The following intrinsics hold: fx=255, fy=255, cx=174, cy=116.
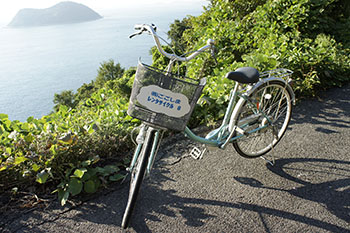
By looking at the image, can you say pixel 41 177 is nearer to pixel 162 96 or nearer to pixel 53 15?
pixel 162 96

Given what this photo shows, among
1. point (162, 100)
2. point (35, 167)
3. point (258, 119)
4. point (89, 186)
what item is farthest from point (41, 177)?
point (258, 119)

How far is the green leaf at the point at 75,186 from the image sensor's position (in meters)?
2.21

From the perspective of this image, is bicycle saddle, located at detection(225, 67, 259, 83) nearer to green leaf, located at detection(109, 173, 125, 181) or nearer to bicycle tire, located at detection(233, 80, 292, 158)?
bicycle tire, located at detection(233, 80, 292, 158)

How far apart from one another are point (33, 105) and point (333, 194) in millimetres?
14387

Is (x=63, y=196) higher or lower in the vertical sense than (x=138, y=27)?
lower

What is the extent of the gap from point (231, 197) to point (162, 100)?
1.21 meters

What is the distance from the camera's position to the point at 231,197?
2252 mm

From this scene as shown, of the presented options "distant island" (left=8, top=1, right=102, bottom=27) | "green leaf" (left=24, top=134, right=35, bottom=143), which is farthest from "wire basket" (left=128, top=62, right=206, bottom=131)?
"distant island" (left=8, top=1, right=102, bottom=27)

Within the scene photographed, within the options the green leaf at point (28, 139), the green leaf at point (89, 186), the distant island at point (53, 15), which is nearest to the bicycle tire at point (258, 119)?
the green leaf at point (89, 186)

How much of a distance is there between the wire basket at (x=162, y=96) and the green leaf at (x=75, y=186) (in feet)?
3.35

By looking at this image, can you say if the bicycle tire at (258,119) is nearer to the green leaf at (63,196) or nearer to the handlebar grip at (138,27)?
the handlebar grip at (138,27)

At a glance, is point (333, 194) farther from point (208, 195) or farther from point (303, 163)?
point (208, 195)

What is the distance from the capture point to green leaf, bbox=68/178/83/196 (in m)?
2.21

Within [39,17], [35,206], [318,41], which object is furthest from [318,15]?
[39,17]
